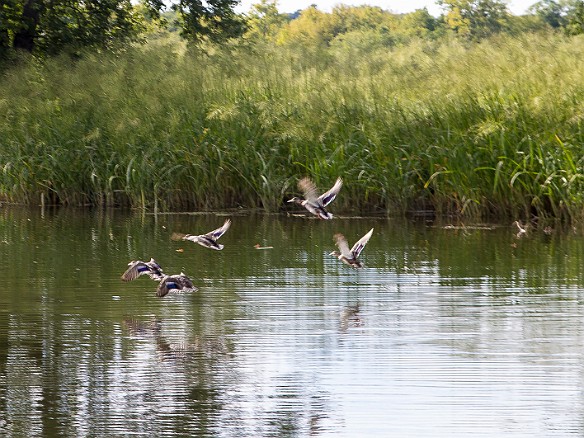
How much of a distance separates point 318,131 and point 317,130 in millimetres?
23

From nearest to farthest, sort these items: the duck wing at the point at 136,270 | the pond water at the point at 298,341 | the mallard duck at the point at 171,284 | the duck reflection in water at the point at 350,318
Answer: the pond water at the point at 298,341
the duck reflection in water at the point at 350,318
the mallard duck at the point at 171,284
the duck wing at the point at 136,270

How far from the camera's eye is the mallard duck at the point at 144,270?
8.44 meters

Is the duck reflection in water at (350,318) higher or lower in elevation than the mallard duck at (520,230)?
lower

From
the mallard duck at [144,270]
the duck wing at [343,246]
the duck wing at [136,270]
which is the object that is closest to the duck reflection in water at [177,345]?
the mallard duck at [144,270]

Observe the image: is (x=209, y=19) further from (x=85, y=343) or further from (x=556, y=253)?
(x=85, y=343)

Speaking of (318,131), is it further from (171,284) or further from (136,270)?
(171,284)

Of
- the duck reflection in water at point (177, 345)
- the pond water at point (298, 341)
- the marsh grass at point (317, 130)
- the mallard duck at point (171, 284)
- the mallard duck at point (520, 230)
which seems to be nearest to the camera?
the pond water at point (298, 341)

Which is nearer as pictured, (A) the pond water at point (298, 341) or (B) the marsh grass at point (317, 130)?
(A) the pond water at point (298, 341)

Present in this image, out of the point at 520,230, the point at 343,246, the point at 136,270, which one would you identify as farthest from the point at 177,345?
the point at 520,230

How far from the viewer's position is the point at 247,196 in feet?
51.3

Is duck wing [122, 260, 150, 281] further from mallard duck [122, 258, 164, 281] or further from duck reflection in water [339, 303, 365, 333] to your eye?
duck reflection in water [339, 303, 365, 333]

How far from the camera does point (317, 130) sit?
49.4 ft

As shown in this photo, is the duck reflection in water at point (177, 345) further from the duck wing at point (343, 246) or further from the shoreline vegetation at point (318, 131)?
the shoreline vegetation at point (318, 131)

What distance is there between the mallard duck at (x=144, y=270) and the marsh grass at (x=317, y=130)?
212 inches
